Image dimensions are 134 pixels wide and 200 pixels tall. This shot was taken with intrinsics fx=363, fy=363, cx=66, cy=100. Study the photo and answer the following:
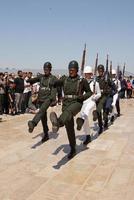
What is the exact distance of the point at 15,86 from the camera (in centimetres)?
1466

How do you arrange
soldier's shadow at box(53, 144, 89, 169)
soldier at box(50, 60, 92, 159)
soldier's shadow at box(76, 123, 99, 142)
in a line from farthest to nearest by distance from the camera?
1. soldier's shadow at box(76, 123, 99, 142)
2. soldier at box(50, 60, 92, 159)
3. soldier's shadow at box(53, 144, 89, 169)

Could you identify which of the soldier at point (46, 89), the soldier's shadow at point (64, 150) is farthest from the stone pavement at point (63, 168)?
the soldier at point (46, 89)

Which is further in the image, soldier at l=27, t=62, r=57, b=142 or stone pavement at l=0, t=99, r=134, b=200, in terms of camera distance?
soldier at l=27, t=62, r=57, b=142

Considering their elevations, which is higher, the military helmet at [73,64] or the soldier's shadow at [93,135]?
the military helmet at [73,64]

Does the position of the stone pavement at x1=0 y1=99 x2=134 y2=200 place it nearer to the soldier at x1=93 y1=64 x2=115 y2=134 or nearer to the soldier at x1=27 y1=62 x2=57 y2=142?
the soldier at x1=93 y1=64 x2=115 y2=134

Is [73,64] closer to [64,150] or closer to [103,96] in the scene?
[64,150]

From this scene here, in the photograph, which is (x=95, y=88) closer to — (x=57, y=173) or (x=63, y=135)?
(x=63, y=135)

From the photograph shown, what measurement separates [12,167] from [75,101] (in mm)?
1711

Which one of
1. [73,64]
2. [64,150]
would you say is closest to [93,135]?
[64,150]

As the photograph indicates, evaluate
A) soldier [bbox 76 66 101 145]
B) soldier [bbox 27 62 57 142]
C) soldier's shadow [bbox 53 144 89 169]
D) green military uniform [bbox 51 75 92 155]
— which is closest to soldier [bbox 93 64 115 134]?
soldier [bbox 76 66 101 145]

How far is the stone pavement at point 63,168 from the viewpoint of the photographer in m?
5.15

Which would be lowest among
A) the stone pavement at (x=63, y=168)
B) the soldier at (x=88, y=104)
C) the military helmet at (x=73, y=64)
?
the stone pavement at (x=63, y=168)

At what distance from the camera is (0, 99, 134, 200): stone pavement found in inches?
203

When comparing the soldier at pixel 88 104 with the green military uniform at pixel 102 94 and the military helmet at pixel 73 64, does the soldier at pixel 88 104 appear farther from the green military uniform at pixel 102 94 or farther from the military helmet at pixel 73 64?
the military helmet at pixel 73 64
